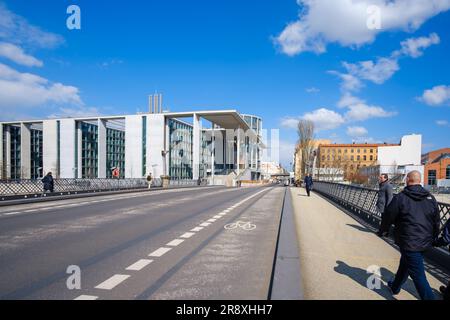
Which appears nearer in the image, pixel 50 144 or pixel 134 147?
pixel 134 147

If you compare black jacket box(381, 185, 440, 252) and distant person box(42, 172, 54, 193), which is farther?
distant person box(42, 172, 54, 193)

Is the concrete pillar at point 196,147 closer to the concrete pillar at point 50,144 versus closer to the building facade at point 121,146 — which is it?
the building facade at point 121,146

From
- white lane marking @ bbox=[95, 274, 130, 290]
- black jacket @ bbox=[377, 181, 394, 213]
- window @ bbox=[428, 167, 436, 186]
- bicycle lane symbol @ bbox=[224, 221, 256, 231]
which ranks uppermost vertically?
black jacket @ bbox=[377, 181, 394, 213]

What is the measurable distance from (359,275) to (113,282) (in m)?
3.76

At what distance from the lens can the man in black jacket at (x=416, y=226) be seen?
13.4 ft

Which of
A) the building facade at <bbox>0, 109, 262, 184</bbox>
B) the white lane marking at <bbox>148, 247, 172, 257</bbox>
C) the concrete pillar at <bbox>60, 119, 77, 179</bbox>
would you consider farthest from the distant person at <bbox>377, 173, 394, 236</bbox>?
the concrete pillar at <bbox>60, 119, 77, 179</bbox>

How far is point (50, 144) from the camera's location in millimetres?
74750

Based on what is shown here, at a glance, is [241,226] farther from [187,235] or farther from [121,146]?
[121,146]

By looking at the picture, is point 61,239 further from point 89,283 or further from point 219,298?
point 219,298

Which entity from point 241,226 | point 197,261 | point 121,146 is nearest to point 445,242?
point 197,261

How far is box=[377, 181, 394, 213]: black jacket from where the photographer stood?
9448 millimetres

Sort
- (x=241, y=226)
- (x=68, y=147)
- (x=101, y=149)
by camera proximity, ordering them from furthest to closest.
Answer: (x=68, y=147), (x=101, y=149), (x=241, y=226)

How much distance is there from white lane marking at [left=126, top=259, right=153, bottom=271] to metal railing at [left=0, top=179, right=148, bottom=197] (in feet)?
56.7

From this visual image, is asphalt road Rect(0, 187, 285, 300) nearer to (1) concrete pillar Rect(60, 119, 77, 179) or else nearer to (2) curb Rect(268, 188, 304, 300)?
(2) curb Rect(268, 188, 304, 300)
